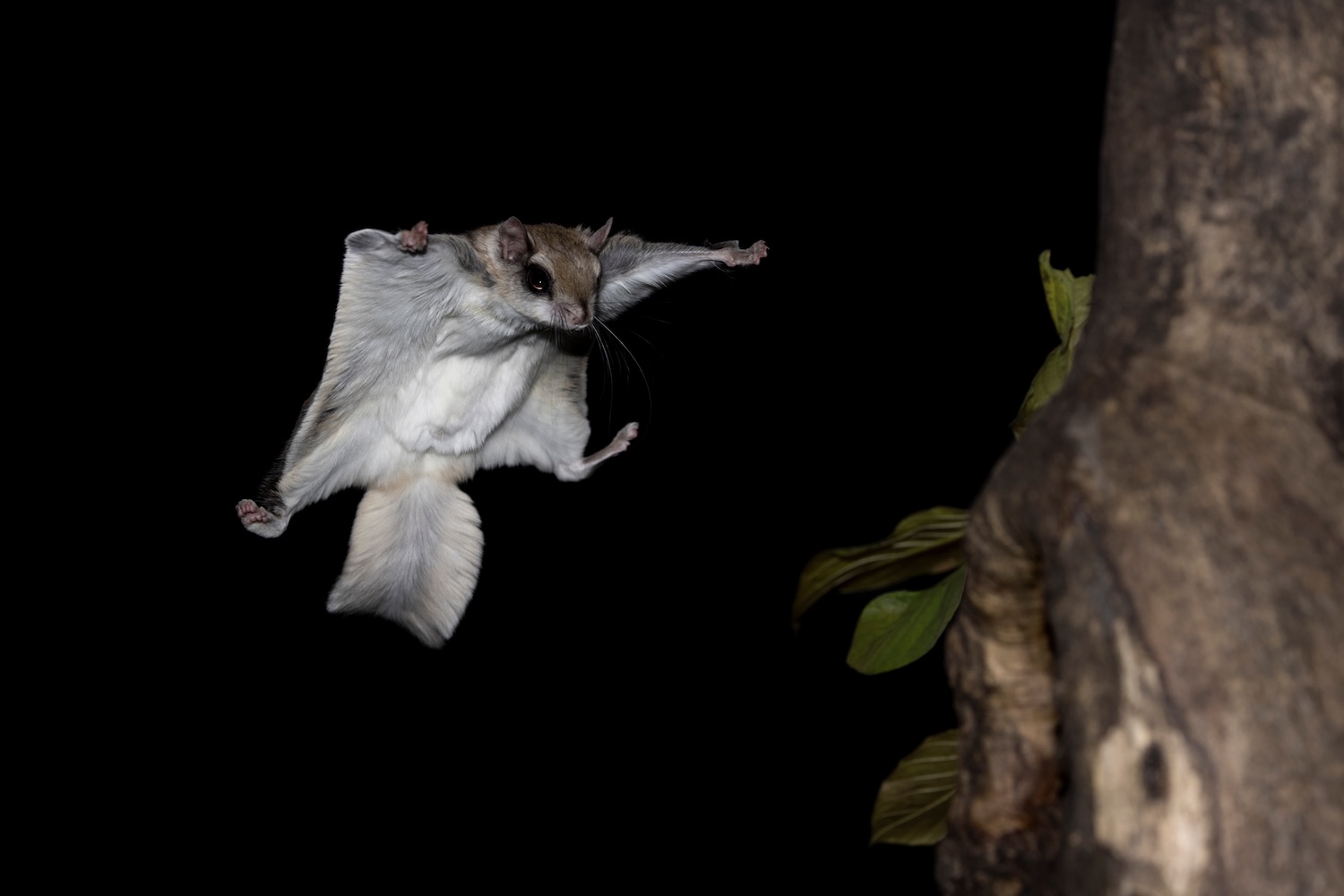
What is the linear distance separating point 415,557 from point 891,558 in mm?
1091

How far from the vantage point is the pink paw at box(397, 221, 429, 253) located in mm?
2717

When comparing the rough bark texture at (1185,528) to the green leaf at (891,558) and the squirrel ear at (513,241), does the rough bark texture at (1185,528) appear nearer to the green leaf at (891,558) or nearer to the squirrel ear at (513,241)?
the green leaf at (891,558)

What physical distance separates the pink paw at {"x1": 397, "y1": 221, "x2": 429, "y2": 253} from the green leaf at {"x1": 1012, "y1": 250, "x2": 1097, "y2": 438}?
1.29 meters

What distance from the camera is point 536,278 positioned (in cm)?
287

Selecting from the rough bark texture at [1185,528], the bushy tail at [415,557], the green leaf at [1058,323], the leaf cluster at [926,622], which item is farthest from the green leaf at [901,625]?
the bushy tail at [415,557]

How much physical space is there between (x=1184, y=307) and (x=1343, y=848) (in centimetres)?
74

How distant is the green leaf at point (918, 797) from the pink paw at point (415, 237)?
4.77ft

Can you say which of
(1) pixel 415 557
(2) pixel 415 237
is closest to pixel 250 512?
(1) pixel 415 557

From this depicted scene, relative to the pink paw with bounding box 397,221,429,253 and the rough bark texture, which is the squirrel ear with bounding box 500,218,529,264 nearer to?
the pink paw with bounding box 397,221,429,253

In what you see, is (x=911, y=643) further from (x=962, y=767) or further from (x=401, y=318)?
(x=401, y=318)

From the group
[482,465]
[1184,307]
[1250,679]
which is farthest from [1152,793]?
[482,465]

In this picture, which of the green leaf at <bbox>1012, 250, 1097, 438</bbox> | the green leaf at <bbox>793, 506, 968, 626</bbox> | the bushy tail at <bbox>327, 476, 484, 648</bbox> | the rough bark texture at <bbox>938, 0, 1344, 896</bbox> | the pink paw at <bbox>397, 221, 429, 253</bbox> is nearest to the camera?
the rough bark texture at <bbox>938, 0, 1344, 896</bbox>

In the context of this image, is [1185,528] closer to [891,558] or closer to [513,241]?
[891,558]

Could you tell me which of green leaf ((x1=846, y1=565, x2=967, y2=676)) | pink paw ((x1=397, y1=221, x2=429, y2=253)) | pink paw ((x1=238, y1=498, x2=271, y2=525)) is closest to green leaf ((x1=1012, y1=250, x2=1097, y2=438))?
green leaf ((x1=846, y1=565, x2=967, y2=676))
